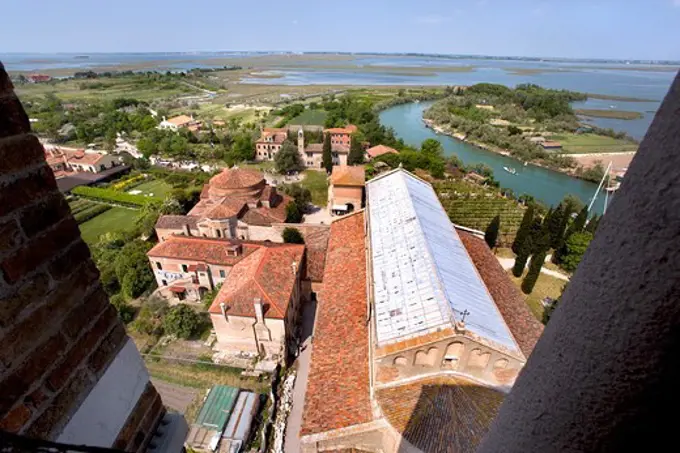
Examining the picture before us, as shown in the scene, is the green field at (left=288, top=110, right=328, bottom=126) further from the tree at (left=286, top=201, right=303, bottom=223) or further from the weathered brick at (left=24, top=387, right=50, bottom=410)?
the weathered brick at (left=24, top=387, right=50, bottom=410)

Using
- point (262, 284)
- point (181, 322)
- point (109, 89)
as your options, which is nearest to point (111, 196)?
point (181, 322)

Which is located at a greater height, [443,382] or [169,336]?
[443,382]

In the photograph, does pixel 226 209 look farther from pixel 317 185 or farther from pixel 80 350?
pixel 80 350

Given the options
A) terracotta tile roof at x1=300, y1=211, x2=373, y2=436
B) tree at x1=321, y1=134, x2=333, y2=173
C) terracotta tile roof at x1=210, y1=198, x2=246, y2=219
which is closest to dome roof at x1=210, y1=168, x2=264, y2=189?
terracotta tile roof at x1=210, y1=198, x2=246, y2=219

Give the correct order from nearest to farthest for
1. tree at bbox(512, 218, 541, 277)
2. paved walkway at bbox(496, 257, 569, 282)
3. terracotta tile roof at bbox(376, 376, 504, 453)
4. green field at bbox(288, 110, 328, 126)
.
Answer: terracotta tile roof at bbox(376, 376, 504, 453)
tree at bbox(512, 218, 541, 277)
paved walkway at bbox(496, 257, 569, 282)
green field at bbox(288, 110, 328, 126)

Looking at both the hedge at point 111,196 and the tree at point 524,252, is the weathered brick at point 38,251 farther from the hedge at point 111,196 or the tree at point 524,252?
the hedge at point 111,196

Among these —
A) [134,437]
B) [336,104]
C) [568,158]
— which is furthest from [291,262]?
[336,104]

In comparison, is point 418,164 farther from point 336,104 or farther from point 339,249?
point 336,104
